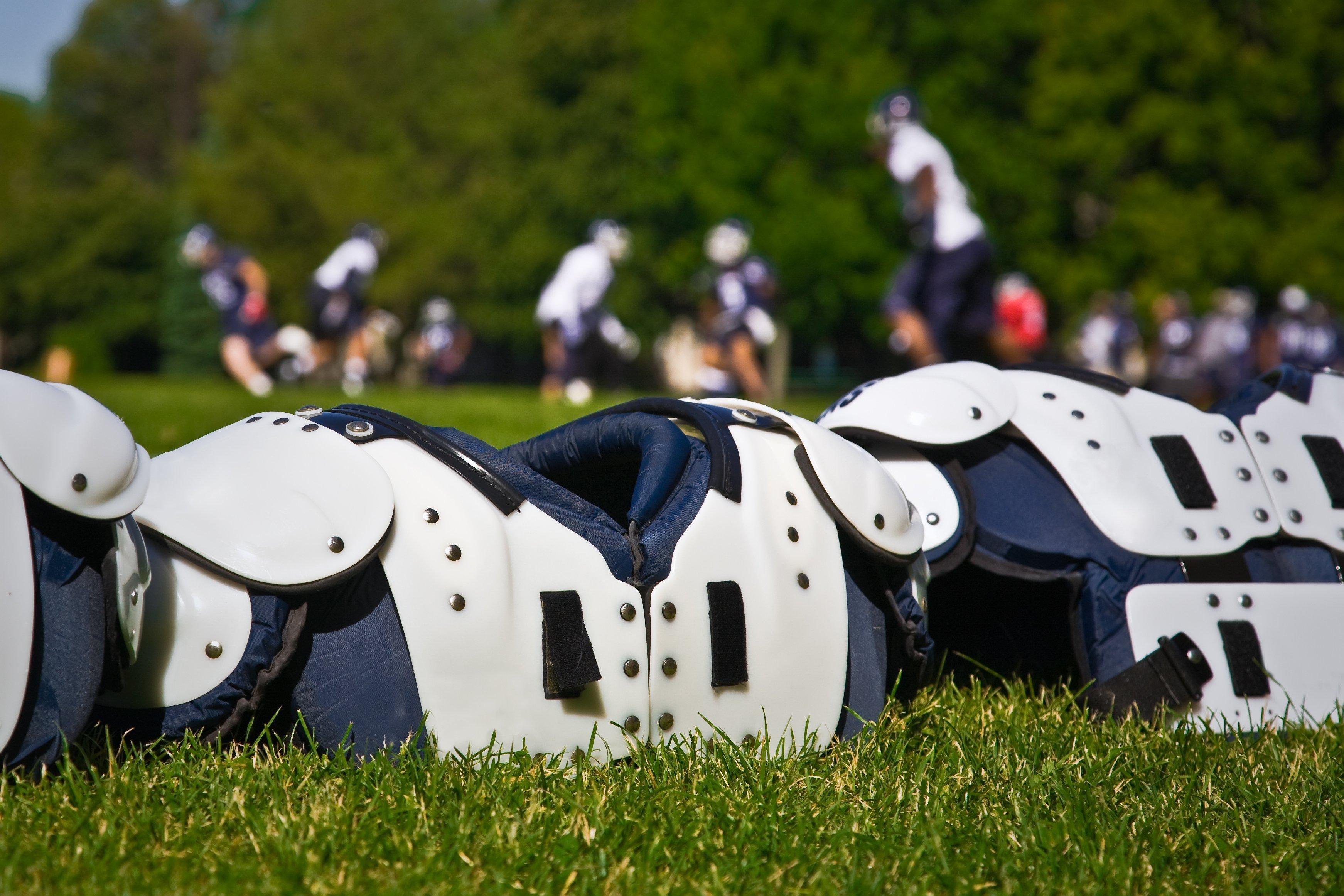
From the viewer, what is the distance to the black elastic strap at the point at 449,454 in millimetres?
1887

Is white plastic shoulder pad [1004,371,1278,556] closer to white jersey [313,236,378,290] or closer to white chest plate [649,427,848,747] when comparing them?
white chest plate [649,427,848,747]

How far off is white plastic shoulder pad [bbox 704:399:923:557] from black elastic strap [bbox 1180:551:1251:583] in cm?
62

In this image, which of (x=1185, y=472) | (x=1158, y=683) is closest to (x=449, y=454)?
(x=1158, y=683)

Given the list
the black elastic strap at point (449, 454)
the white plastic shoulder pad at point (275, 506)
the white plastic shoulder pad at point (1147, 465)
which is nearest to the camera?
the white plastic shoulder pad at point (275, 506)

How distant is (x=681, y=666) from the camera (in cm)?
193

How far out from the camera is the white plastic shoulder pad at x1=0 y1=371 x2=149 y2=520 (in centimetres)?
154

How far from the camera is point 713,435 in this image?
210 cm

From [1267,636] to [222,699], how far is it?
1.90 metres

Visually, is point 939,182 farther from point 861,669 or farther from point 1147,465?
point 861,669

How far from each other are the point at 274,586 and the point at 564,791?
1.65 feet

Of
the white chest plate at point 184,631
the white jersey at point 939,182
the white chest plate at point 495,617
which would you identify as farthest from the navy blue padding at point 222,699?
the white jersey at point 939,182

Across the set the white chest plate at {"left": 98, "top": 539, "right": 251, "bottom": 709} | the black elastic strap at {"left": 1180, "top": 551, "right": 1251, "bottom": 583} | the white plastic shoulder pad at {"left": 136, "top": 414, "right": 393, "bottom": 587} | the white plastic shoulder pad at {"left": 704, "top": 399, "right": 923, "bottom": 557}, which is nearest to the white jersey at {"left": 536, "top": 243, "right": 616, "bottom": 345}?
the black elastic strap at {"left": 1180, "top": 551, "right": 1251, "bottom": 583}

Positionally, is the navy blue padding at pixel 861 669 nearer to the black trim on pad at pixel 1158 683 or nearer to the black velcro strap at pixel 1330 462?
the black trim on pad at pixel 1158 683

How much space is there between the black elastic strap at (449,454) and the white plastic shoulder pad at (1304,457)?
163 cm
